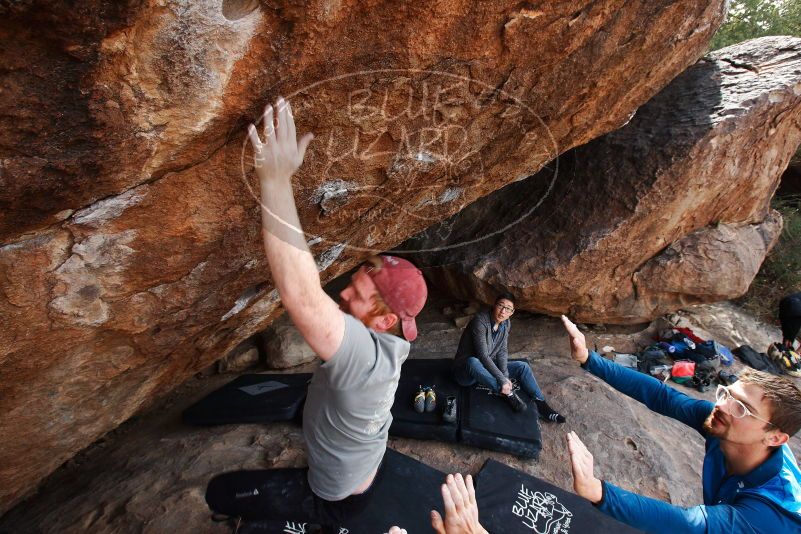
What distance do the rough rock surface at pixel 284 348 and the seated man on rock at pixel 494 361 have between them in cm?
178

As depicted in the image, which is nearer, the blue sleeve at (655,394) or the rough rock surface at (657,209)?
the blue sleeve at (655,394)

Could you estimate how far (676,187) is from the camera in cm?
442

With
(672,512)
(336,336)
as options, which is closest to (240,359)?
(336,336)

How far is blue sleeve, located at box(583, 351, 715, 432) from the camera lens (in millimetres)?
2307

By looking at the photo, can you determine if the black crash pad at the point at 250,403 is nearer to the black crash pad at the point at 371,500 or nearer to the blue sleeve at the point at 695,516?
the black crash pad at the point at 371,500

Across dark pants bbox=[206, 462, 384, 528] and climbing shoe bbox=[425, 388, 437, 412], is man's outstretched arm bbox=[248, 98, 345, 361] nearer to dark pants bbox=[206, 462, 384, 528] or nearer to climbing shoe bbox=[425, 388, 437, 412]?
dark pants bbox=[206, 462, 384, 528]

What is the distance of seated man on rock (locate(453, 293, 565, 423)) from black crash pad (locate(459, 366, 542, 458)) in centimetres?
11

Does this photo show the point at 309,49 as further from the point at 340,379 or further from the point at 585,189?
the point at 585,189

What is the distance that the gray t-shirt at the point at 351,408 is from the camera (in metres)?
1.27

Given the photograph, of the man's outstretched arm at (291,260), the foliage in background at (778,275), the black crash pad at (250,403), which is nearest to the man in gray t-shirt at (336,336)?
the man's outstretched arm at (291,260)

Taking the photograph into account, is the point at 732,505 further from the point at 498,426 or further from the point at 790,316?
the point at 790,316

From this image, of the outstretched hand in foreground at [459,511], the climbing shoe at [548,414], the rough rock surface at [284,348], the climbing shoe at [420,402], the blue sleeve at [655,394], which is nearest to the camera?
the outstretched hand in foreground at [459,511]

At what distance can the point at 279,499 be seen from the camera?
2129 mm

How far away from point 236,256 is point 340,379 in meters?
1.36
